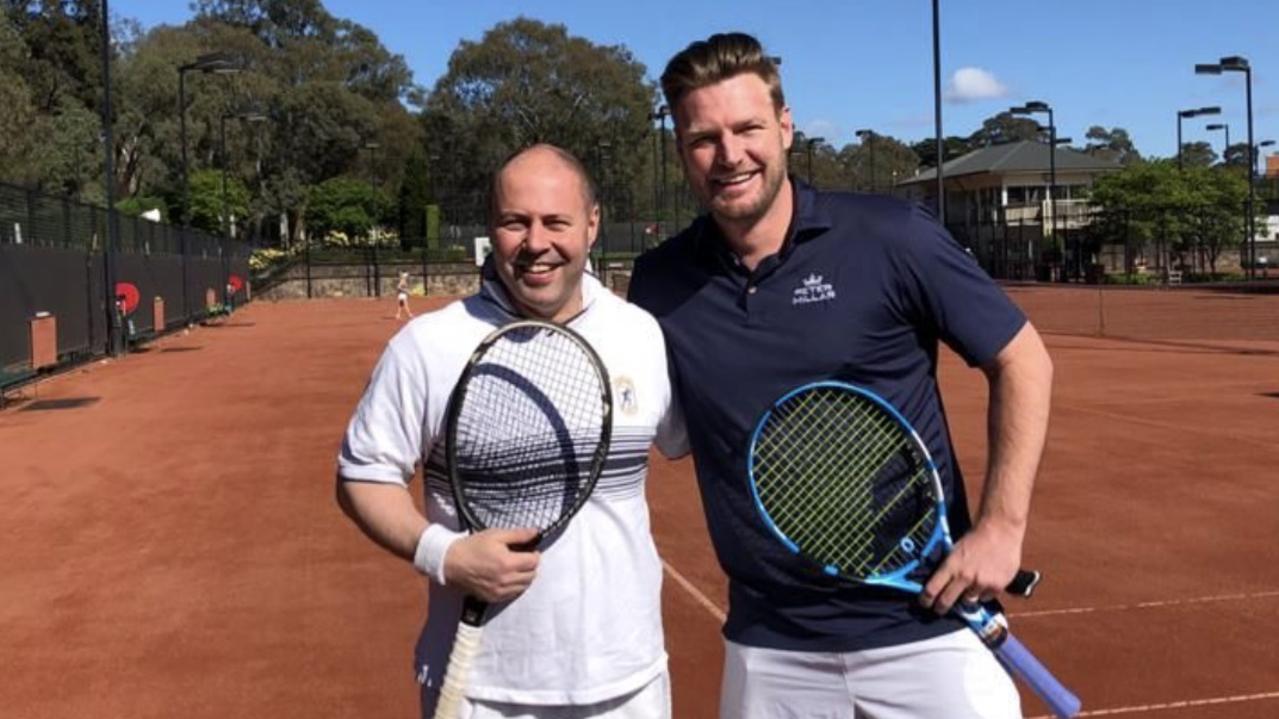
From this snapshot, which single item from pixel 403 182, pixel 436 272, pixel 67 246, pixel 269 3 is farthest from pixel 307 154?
pixel 67 246

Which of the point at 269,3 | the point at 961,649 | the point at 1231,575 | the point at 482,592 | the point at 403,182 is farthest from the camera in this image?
the point at 269,3

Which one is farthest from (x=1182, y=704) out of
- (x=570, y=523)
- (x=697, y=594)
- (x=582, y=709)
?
(x=570, y=523)

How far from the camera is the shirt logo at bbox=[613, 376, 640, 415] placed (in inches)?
105

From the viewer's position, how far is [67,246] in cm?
2216

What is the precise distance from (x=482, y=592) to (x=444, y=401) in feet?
1.28

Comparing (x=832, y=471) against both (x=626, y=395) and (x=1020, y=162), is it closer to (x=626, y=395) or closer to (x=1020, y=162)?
(x=626, y=395)

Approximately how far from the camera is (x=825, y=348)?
2672 mm

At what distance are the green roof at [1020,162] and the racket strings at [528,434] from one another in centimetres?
7950

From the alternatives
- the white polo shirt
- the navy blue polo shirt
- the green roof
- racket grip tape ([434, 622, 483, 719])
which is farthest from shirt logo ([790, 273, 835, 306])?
the green roof

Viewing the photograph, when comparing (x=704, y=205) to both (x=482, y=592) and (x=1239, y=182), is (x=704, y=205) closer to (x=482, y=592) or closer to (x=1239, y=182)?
(x=482, y=592)

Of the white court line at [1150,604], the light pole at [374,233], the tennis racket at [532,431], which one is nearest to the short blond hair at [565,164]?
the tennis racket at [532,431]

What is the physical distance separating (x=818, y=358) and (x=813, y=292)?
138 mm

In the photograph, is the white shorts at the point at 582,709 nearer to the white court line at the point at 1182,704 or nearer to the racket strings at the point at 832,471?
the racket strings at the point at 832,471

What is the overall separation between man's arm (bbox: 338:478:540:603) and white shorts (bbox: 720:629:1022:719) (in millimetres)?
604
